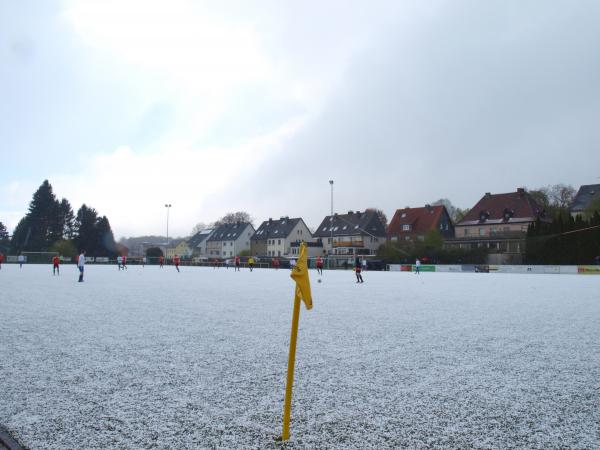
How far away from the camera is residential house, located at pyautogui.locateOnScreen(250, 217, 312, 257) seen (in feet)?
331

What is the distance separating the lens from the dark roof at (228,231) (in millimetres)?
113963

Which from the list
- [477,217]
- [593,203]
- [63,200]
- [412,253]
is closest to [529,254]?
[412,253]

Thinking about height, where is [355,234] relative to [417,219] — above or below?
below

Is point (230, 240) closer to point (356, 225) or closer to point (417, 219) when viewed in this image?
point (356, 225)

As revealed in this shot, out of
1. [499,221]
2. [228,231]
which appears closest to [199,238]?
[228,231]

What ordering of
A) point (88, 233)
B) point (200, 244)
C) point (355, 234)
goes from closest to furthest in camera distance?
1. point (355, 234)
2. point (88, 233)
3. point (200, 244)

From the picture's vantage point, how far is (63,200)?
332 feet

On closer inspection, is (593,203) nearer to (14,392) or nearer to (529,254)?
(529,254)

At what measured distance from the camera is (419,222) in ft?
264

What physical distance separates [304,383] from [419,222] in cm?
7841

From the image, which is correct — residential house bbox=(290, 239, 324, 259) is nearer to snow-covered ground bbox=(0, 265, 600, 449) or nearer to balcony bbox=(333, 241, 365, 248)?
balcony bbox=(333, 241, 365, 248)

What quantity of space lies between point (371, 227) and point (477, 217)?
2256 cm

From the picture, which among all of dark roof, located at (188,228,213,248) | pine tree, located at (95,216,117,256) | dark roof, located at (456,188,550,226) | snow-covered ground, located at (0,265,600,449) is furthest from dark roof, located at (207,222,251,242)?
snow-covered ground, located at (0,265,600,449)

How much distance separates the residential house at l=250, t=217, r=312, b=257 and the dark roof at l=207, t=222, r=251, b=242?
4408mm
